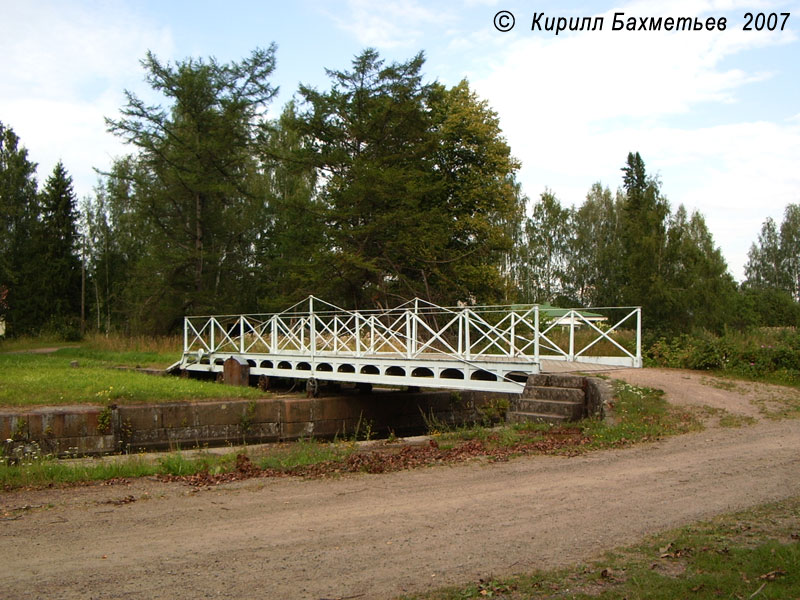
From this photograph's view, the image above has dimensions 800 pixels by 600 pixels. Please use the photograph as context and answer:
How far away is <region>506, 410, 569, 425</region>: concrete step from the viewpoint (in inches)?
439

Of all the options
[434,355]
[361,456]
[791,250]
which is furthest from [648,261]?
[791,250]

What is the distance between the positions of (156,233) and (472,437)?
2760 centimetres

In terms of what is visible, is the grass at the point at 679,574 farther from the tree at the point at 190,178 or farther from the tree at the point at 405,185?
the tree at the point at 190,178

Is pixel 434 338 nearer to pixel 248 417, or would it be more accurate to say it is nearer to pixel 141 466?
pixel 248 417

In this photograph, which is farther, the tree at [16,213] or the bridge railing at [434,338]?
the tree at [16,213]

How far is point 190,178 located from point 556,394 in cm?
2452

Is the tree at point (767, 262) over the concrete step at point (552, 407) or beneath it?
over

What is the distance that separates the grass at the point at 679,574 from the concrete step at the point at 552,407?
618 centimetres

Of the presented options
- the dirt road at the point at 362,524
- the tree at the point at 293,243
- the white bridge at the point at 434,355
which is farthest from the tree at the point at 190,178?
the dirt road at the point at 362,524

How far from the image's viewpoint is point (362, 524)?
18.4ft

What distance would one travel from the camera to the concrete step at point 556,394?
38.1 feet

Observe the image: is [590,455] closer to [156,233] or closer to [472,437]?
[472,437]

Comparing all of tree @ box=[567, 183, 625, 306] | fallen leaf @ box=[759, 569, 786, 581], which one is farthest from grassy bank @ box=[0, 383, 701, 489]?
tree @ box=[567, 183, 625, 306]

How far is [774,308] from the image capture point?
141 ft
